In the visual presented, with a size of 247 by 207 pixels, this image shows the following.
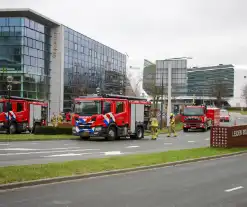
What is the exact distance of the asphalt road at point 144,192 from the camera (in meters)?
8.20

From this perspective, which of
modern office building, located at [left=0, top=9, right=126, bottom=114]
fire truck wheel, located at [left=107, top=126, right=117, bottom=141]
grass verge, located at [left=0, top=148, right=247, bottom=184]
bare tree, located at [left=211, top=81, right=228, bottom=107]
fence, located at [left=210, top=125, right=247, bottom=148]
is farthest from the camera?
bare tree, located at [left=211, top=81, right=228, bottom=107]

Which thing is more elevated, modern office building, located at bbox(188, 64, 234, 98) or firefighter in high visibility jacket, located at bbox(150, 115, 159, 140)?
modern office building, located at bbox(188, 64, 234, 98)

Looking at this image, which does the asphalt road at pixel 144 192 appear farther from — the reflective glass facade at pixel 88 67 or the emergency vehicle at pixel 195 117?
the reflective glass facade at pixel 88 67

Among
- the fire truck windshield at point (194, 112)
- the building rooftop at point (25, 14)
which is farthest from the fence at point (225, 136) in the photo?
the building rooftop at point (25, 14)

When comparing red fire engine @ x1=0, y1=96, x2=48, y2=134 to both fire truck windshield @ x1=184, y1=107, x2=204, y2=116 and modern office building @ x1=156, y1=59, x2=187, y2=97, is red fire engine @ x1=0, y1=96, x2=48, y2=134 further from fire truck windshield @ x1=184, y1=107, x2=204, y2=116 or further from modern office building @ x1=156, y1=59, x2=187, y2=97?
fire truck windshield @ x1=184, y1=107, x2=204, y2=116

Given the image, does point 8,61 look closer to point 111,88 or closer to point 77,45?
point 77,45

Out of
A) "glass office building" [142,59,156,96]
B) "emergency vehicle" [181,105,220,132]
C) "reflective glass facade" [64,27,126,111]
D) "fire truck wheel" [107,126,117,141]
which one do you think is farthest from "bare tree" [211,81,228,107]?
"fire truck wheel" [107,126,117,141]

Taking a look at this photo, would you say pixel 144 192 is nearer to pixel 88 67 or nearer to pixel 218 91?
pixel 88 67

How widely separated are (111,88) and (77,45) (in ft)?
43.1

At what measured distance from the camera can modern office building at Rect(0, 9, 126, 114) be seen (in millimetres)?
49750

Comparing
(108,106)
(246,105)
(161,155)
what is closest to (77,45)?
(108,106)

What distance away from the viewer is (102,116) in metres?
25.5

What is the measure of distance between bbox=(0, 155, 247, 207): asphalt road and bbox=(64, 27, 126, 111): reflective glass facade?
45698 mm

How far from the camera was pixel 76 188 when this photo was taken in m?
9.69
